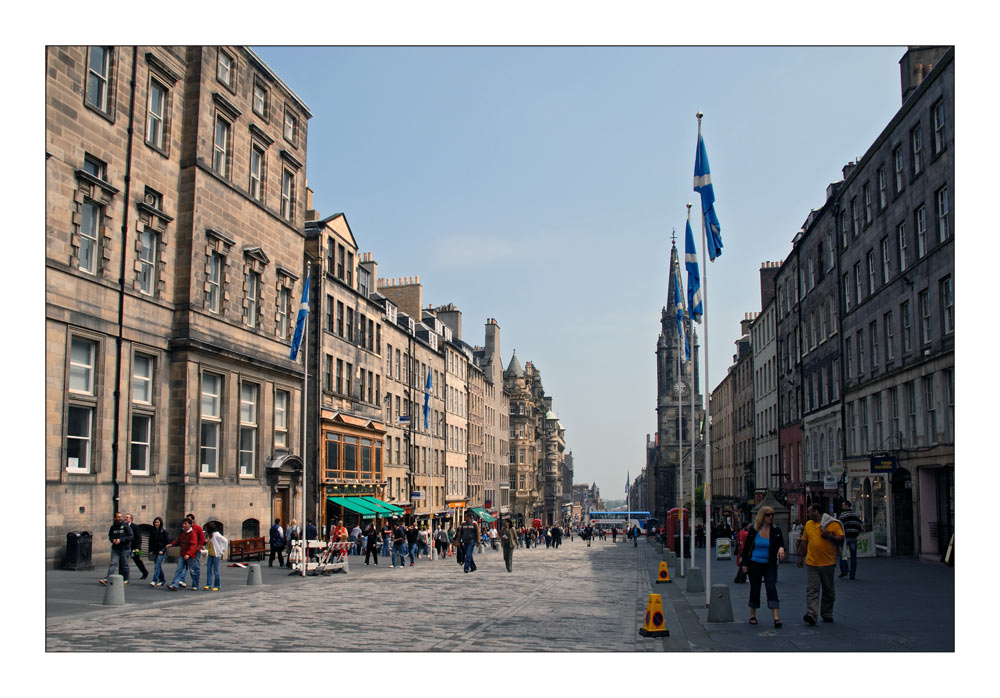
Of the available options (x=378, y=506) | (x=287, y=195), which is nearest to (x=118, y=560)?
(x=287, y=195)

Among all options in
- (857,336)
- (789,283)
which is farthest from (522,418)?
(857,336)

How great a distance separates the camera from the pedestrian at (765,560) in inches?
554

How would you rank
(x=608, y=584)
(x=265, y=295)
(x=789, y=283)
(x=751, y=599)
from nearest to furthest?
1. (x=751, y=599)
2. (x=608, y=584)
3. (x=265, y=295)
4. (x=789, y=283)

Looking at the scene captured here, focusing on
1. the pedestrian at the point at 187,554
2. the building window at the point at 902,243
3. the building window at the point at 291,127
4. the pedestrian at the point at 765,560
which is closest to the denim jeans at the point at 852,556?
the pedestrian at the point at 765,560

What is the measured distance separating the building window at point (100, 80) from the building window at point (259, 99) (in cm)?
1025

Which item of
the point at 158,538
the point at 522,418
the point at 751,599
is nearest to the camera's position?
the point at 751,599

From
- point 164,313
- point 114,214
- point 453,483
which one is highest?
point 114,214

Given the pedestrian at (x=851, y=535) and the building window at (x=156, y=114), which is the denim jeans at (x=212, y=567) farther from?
the pedestrian at (x=851, y=535)

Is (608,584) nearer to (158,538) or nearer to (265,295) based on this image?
(158,538)

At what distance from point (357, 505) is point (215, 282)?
21.1 meters

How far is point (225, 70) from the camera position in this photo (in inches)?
1309

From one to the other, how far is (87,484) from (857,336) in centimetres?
2929

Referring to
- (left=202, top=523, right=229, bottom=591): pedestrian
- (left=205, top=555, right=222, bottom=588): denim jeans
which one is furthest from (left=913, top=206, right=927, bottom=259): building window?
(left=205, top=555, right=222, bottom=588): denim jeans

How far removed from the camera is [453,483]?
84000 millimetres
